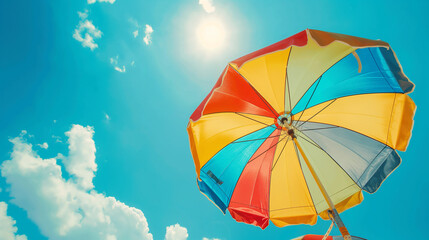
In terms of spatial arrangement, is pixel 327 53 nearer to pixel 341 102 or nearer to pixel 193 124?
pixel 341 102

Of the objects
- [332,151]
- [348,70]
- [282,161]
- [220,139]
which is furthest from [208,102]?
[332,151]

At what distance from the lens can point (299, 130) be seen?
333 cm

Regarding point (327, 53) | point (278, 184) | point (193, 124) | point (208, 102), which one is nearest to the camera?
point (327, 53)

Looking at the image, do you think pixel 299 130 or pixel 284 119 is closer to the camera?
pixel 284 119

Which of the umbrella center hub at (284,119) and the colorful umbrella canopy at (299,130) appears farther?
the umbrella center hub at (284,119)

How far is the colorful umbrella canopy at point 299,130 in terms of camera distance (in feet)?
8.46

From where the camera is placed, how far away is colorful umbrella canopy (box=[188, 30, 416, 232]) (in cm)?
258

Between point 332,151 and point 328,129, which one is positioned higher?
point 328,129

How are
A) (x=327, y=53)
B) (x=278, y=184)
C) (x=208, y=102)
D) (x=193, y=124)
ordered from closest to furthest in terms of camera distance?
(x=327, y=53), (x=208, y=102), (x=193, y=124), (x=278, y=184)

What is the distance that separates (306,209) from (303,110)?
169 cm

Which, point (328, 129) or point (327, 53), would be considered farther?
point (328, 129)

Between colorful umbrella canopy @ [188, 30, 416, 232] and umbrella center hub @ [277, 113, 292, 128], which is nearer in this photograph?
colorful umbrella canopy @ [188, 30, 416, 232]

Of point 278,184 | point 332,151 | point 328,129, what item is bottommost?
point 278,184

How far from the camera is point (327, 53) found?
2.47m
